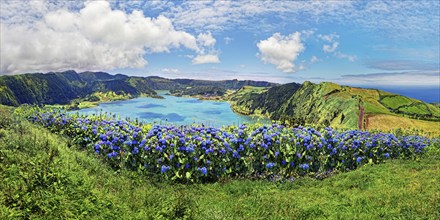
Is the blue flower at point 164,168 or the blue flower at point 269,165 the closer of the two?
the blue flower at point 164,168

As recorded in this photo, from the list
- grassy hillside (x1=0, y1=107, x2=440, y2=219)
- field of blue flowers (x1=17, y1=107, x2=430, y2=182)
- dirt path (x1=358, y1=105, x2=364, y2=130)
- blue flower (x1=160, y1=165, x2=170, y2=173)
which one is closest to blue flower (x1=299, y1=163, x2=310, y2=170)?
field of blue flowers (x1=17, y1=107, x2=430, y2=182)

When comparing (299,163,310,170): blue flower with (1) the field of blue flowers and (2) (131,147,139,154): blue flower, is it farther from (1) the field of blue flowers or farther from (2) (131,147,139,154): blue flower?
(2) (131,147,139,154): blue flower

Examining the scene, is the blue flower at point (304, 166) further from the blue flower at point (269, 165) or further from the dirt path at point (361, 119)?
the dirt path at point (361, 119)

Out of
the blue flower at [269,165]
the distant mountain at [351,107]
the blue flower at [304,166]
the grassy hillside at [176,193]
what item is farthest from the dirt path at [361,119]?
the blue flower at [269,165]

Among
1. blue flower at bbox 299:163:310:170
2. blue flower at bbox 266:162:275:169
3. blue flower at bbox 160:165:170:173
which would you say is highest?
blue flower at bbox 160:165:170:173

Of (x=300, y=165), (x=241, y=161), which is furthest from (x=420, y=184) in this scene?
(x=241, y=161)

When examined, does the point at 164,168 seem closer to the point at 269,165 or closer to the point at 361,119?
the point at 269,165
